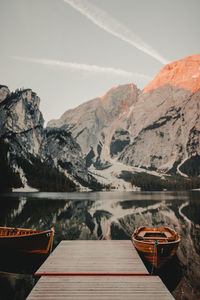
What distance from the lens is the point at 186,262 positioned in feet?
70.4

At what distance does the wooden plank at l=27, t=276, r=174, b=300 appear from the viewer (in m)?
12.1

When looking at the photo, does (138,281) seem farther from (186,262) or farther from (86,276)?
(186,262)

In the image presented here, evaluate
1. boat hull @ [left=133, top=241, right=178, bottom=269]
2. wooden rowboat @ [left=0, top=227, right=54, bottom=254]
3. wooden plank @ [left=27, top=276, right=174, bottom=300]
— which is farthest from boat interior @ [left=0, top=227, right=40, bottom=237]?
boat hull @ [left=133, top=241, right=178, bottom=269]

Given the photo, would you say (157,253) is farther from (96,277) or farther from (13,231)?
(13,231)

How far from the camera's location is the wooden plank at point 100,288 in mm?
12141

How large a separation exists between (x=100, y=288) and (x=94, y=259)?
5857mm

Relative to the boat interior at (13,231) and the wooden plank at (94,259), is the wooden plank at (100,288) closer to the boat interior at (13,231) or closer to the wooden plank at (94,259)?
the wooden plank at (94,259)

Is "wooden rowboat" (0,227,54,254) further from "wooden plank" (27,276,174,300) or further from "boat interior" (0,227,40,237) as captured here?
"wooden plank" (27,276,174,300)

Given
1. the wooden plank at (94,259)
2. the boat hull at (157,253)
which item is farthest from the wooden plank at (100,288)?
the boat hull at (157,253)

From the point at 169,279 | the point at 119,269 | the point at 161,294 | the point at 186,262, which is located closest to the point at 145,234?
the point at 186,262

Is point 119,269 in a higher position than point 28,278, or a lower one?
higher

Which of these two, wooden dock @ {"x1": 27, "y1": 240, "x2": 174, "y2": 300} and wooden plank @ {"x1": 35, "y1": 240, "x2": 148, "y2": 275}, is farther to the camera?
wooden plank @ {"x1": 35, "y1": 240, "x2": 148, "y2": 275}

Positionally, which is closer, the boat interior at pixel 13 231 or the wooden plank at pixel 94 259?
the wooden plank at pixel 94 259

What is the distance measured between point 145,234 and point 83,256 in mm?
9034
